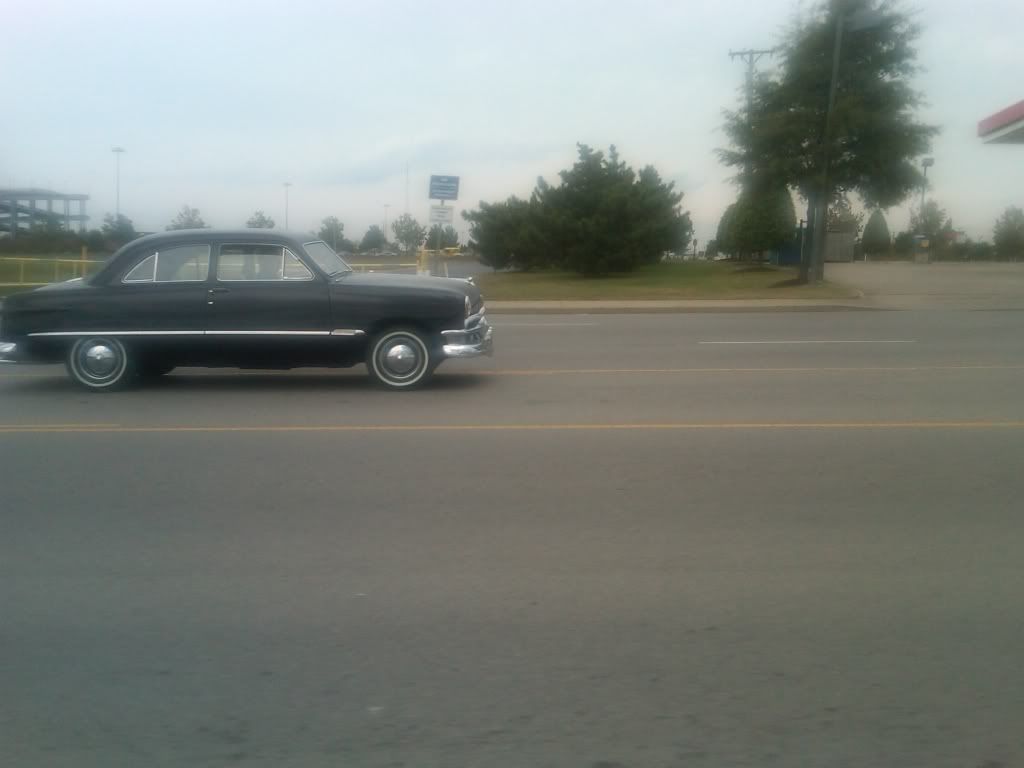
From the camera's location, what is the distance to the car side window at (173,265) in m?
12.0

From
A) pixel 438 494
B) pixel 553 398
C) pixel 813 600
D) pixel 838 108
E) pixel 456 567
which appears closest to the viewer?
pixel 813 600

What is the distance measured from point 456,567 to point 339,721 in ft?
5.97

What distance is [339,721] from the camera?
4.23 meters

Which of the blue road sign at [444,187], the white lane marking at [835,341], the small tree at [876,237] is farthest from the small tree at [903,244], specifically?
the white lane marking at [835,341]

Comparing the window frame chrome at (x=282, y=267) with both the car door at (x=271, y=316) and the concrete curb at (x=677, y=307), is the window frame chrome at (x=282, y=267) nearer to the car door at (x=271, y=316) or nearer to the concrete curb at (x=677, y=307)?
the car door at (x=271, y=316)

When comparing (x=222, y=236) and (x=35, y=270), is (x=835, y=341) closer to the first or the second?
(x=222, y=236)

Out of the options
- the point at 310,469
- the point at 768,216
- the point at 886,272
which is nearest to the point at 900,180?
the point at 886,272

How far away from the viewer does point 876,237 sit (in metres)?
65.4

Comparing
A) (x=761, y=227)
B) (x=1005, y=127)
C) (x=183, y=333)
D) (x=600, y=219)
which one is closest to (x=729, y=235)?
(x=761, y=227)

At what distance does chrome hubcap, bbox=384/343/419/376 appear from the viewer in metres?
11.9

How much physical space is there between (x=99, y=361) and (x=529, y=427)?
5250 millimetres

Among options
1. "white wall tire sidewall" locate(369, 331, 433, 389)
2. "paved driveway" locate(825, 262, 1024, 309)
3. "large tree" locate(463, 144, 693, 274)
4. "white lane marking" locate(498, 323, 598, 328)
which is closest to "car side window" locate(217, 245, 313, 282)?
"white wall tire sidewall" locate(369, 331, 433, 389)

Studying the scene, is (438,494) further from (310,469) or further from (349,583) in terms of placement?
(349,583)

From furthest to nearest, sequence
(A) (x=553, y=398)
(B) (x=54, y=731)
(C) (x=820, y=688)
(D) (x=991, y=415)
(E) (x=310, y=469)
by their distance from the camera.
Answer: (A) (x=553, y=398), (D) (x=991, y=415), (E) (x=310, y=469), (C) (x=820, y=688), (B) (x=54, y=731)
